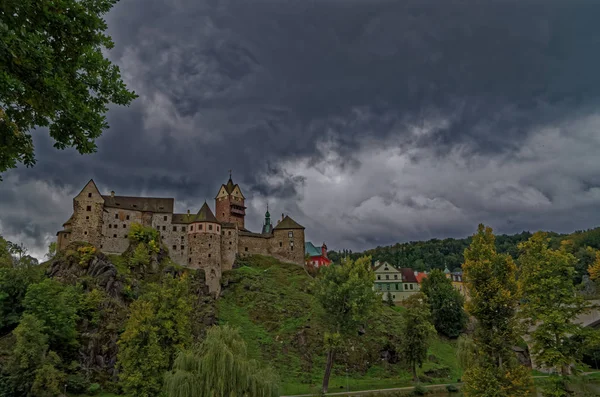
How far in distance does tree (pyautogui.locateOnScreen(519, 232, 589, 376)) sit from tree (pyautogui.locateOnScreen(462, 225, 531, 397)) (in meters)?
2.23

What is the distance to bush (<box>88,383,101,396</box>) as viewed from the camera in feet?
123

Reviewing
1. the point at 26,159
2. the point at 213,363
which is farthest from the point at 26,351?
the point at 26,159

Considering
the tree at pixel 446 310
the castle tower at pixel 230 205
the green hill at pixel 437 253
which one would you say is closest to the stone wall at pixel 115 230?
the castle tower at pixel 230 205

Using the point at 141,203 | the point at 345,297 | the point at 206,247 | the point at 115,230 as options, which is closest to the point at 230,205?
the point at 206,247

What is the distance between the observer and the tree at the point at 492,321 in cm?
2003

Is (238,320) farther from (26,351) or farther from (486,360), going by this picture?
(486,360)

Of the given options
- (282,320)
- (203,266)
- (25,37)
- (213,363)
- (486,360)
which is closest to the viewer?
(25,37)

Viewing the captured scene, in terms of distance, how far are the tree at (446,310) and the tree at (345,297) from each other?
29.2 m

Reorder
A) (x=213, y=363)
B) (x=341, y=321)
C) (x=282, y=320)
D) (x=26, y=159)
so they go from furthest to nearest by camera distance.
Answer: (x=282, y=320) → (x=341, y=321) → (x=213, y=363) → (x=26, y=159)

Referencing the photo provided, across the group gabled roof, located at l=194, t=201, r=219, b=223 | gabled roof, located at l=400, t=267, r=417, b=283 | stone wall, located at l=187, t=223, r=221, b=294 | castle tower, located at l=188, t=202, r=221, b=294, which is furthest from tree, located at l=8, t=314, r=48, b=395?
gabled roof, located at l=400, t=267, r=417, b=283

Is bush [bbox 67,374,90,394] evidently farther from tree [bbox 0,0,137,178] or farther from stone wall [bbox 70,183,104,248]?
tree [bbox 0,0,137,178]

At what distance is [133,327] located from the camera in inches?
1179

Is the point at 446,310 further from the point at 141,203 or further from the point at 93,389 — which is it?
the point at 141,203

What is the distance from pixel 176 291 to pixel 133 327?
12.9 feet
